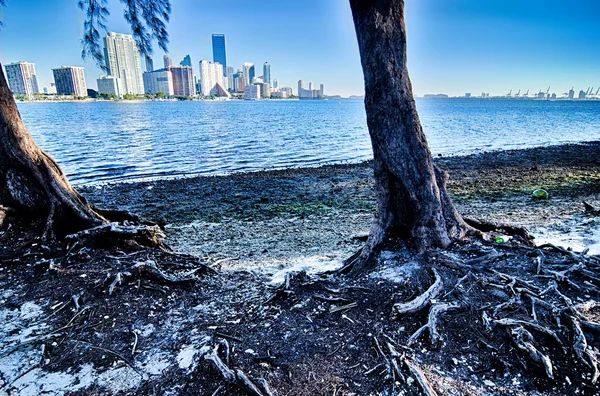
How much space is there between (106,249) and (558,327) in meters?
7.02

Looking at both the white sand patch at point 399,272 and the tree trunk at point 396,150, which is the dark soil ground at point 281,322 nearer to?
the white sand patch at point 399,272

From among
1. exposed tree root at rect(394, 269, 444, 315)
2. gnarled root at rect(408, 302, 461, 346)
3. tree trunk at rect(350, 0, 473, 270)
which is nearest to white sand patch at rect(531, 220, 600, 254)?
tree trunk at rect(350, 0, 473, 270)

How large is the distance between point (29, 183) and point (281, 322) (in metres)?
5.91

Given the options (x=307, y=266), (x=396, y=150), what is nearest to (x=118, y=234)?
(x=307, y=266)

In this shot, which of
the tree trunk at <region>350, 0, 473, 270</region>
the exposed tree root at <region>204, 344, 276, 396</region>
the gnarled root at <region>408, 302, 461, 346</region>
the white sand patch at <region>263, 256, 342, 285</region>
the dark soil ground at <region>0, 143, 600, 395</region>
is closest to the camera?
the exposed tree root at <region>204, 344, 276, 396</region>

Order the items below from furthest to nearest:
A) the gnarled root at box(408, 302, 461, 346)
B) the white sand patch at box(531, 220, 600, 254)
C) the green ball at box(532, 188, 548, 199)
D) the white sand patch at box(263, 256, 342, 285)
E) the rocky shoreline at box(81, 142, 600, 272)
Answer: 1. the green ball at box(532, 188, 548, 199)
2. the rocky shoreline at box(81, 142, 600, 272)
3. the white sand patch at box(531, 220, 600, 254)
4. the white sand patch at box(263, 256, 342, 285)
5. the gnarled root at box(408, 302, 461, 346)

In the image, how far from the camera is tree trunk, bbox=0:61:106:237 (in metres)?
6.62

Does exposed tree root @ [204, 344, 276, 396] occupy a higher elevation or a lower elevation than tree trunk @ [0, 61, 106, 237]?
lower

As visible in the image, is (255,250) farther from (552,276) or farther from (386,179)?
(552,276)

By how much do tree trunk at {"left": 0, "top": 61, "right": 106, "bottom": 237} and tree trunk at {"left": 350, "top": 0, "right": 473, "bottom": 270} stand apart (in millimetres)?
5653

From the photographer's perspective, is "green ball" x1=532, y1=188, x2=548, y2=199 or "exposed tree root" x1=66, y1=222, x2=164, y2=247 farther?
"green ball" x1=532, y1=188, x2=548, y2=199

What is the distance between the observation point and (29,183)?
6840 mm

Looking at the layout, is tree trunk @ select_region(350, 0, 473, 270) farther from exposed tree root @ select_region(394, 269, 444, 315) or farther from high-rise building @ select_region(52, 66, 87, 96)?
high-rise building @ select_region(52, 66, 87, 96)

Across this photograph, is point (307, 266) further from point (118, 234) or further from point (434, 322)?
point (118, 234)
